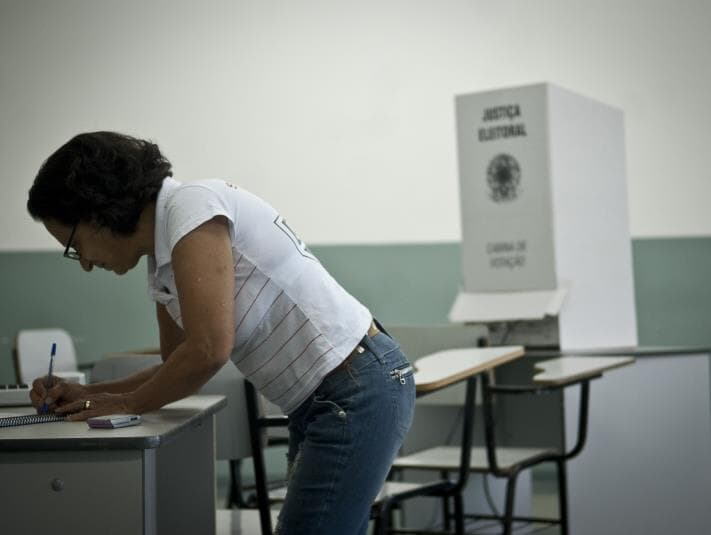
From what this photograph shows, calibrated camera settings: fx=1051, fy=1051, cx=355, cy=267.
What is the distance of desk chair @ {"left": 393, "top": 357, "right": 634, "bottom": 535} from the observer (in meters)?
2.71

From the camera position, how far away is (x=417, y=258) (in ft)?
16.7

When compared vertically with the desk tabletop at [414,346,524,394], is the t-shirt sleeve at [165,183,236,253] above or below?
above

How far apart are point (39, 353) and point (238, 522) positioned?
2.68 meters

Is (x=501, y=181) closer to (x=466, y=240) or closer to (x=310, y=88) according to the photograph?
(x=466, y=240)

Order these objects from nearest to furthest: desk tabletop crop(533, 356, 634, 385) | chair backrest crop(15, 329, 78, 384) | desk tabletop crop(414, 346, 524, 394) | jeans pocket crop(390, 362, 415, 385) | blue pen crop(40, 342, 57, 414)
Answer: jeans pocket crop(390, 362, 415, 385)
blue pen crop(40, 342, 57, 414)
desk tabletop crop(414, 346, 524, 394)
desk tabletop crop(533, 356, 634, 385)
chair backrest crop(15, 329, 78, 384)

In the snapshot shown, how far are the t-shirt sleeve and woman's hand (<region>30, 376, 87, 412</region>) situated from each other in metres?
0.44

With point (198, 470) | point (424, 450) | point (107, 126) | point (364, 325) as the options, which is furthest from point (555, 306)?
point (107, 126)

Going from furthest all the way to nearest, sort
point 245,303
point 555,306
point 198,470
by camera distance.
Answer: point 555,306
point 198,470
point 245,303

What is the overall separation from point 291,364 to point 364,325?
113 mm

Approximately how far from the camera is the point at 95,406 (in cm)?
155

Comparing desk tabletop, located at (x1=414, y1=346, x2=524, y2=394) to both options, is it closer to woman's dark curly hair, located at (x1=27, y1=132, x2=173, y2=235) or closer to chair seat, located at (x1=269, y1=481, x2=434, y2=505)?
chair seat, located at (x1=269, y1=481, x2=434, y2=505)

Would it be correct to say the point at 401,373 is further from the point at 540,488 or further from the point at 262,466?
the point at 540,488

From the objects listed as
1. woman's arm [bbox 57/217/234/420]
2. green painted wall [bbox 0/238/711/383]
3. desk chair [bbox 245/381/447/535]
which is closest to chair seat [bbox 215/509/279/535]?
desk chair [bbox 245/381/447/535]

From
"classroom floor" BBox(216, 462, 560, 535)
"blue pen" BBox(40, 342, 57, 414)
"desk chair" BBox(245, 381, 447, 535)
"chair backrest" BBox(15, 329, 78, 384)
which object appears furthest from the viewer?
"classroom floor" BBox(216, 462, 560, 535)
